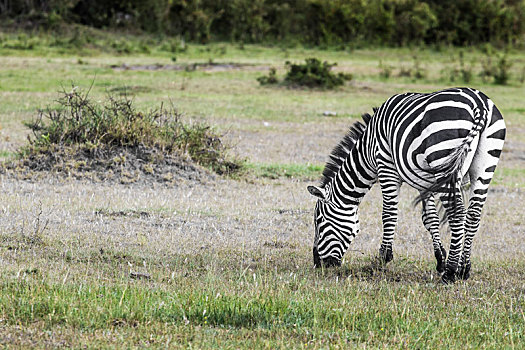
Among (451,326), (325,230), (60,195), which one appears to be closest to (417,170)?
(325,230)

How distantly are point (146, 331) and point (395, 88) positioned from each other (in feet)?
73.6

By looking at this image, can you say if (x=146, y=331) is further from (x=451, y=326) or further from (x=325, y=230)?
(x=325, y=230)

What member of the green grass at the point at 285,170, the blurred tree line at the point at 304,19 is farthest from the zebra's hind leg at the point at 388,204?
the blurred tree line at the point at 304,19

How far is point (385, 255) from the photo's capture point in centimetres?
730

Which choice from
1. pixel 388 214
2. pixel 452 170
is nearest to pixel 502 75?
pixel 388 214

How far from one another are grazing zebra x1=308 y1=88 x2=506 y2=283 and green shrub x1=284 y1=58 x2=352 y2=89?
18282 mm

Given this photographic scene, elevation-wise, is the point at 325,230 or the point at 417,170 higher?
the point at 417,170

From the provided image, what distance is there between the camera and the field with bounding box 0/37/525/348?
490 cm

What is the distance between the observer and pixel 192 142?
1257cm

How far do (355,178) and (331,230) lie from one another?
2.04 ft

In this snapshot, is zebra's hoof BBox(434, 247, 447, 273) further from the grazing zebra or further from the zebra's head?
the zebra's head

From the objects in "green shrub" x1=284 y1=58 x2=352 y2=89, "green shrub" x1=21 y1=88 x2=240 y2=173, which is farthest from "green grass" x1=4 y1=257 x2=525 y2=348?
"green shrub" x1=284 y1=58 x2=352 y2=89

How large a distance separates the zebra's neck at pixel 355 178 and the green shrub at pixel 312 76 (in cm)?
1859

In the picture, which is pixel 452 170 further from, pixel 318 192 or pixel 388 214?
pixel 318 192
